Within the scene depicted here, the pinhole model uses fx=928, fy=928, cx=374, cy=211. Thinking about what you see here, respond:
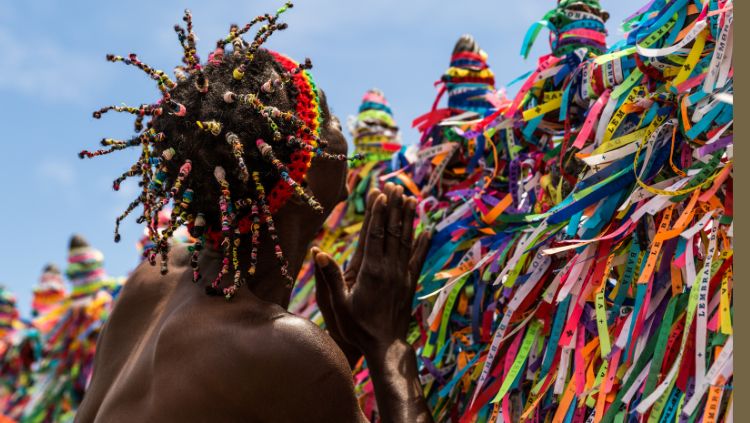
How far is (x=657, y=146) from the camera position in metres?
1.73

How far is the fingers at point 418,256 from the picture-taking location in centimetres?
223

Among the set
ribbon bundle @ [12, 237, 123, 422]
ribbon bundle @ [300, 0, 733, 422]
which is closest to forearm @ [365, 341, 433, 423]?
ribbon bundle @ [300, 0, 733, 422]

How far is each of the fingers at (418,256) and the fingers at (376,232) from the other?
0.12 meters

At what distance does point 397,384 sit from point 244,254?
434mm

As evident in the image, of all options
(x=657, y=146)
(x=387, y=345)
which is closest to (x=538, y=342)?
(x=387, y=345)

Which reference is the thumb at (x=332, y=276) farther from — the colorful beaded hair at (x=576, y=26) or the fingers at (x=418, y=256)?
the colorful beaded hair at (x=576, y=26)

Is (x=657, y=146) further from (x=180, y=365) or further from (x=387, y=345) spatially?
(x=180, y=365)

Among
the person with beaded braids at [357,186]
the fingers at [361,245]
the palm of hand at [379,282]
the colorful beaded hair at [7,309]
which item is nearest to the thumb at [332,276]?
the palm of hand at [379,282]

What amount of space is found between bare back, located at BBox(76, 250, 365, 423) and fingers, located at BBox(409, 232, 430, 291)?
0.50m

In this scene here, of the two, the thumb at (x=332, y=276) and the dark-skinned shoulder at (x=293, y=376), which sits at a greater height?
the thumb at (x=332, y=276)

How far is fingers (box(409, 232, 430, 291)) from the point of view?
7.30ft

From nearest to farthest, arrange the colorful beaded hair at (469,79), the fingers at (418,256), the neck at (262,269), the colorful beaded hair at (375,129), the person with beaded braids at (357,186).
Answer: the neck at (262,269) < the fingers at (418,256) < the colorful beaded hair at (469,79) < the person with beaded braids at (357,186) < the colorful beaded hair at (375,129)

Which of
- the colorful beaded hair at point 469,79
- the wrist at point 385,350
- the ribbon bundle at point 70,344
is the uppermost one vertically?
the colorful beaded hair at point 469,79

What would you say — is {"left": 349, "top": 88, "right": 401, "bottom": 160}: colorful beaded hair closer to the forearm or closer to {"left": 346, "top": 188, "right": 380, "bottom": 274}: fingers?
{"left": 346, "top": 188, "right": 380, "bottom": 274}: fingers
